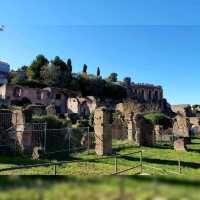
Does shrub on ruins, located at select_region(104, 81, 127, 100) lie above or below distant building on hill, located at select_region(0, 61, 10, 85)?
below

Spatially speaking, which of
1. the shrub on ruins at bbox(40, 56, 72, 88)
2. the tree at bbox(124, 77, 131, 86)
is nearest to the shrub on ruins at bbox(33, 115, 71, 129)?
the shrub on ruins at bbox(40, 56, 72, 88)

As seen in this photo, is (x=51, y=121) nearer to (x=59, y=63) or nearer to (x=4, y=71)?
(x=59, y=63)

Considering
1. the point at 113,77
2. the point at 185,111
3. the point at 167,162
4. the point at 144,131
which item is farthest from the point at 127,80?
→ the point at 167,162

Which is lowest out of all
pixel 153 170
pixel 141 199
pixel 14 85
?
pixel 153 170

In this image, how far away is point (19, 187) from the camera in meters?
1.77

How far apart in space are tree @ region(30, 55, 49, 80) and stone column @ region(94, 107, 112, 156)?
5855 cm

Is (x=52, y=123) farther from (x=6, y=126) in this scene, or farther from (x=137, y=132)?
(x=137, y=132)

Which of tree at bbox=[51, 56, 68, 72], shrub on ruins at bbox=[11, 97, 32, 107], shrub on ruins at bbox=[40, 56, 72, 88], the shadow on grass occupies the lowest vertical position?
the shadow on grass

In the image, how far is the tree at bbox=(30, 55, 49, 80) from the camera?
76.5m

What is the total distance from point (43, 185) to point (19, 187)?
128mm

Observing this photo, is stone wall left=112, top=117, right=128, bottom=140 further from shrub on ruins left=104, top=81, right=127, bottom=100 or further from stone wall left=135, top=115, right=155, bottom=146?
shrub on ruins left=104, top=81, right=127, bottom=100

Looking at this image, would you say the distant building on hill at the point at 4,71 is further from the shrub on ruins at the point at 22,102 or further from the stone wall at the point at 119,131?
the stone wall at the point at 119,131

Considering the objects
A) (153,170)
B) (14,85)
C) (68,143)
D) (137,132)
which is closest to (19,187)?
(153,170)

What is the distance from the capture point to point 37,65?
77.9 metres
